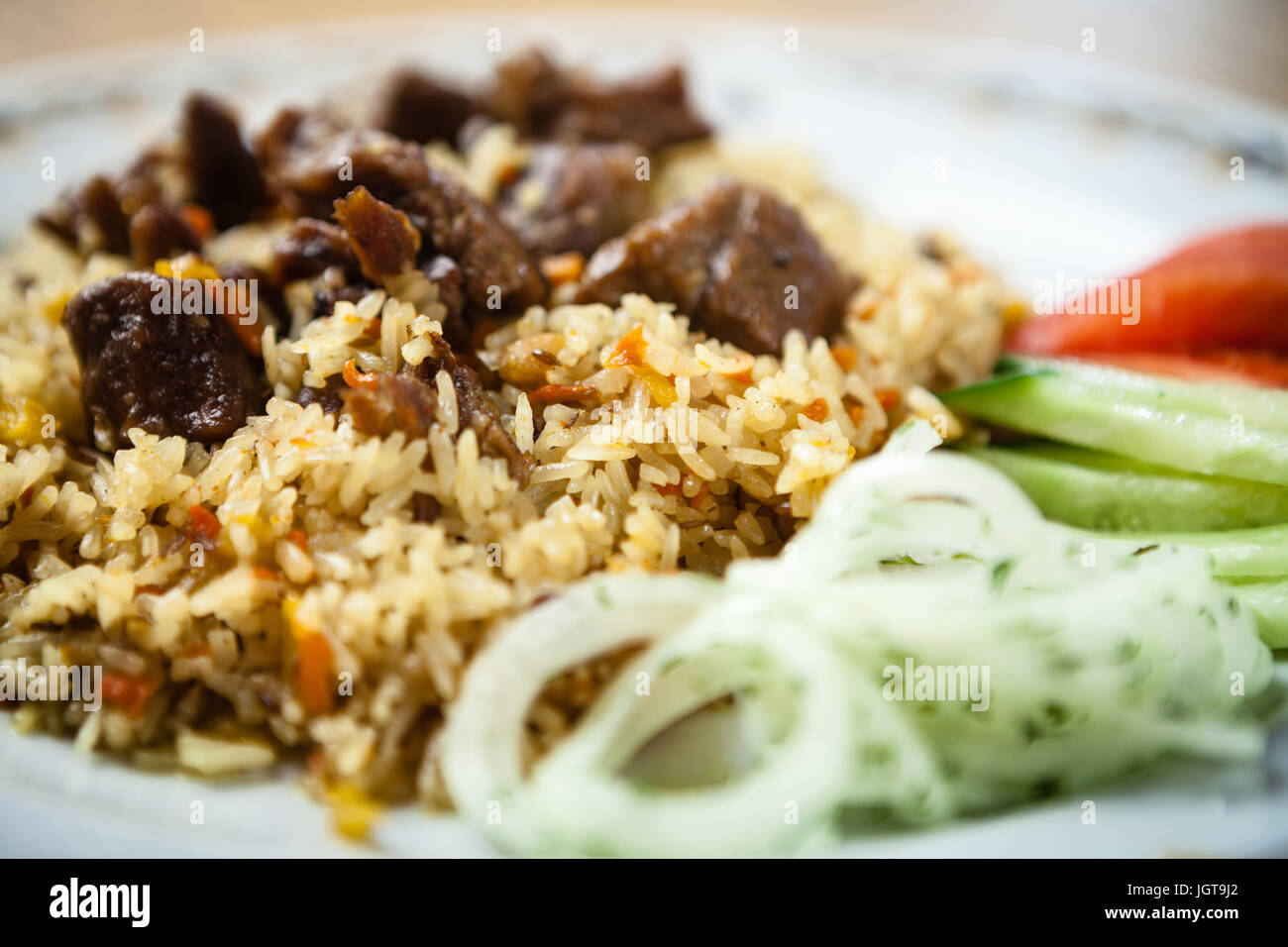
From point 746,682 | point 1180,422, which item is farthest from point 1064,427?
point 746,682

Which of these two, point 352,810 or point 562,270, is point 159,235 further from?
point 352,810

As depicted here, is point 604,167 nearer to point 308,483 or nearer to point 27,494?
point 308,483

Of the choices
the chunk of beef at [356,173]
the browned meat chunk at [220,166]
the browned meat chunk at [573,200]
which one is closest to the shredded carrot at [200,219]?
the browned meat chunk at [220,166]

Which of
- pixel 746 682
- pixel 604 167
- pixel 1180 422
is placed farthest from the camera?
pixel 604 167

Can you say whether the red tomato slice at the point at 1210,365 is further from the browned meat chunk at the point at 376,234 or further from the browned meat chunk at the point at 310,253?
the browned meat chunk at the point at 310,253

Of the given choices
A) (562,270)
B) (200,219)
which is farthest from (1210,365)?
(200,219)

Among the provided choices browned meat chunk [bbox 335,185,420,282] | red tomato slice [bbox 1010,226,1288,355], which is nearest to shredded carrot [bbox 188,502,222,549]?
browned meat chunk [bbox 335,185,420,282]
